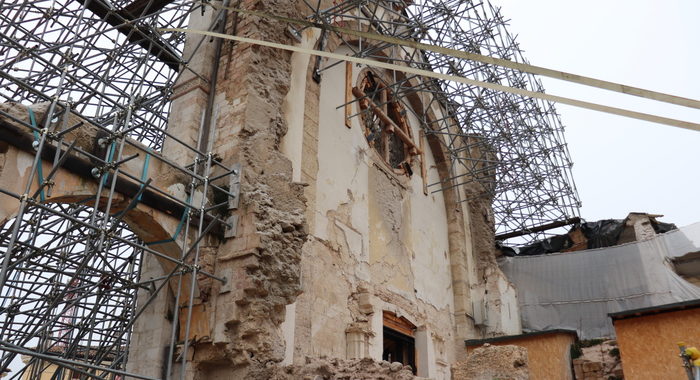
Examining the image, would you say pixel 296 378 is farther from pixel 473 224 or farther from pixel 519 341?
pixel 473 224

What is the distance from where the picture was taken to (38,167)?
459cm

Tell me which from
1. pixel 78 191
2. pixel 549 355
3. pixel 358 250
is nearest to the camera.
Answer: pixel 78 191

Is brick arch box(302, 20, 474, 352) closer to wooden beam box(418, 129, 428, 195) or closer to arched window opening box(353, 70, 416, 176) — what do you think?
wooden beam box(418, 129, 428, 195)

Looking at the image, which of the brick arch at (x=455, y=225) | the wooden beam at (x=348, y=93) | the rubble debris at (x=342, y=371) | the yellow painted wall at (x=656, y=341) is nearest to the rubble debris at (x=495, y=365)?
the yellow painted wall at (x=656, y=341)

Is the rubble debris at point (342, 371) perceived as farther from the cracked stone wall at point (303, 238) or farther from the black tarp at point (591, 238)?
the black tarp at point (591, 238)

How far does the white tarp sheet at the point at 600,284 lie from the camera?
41.3 feet

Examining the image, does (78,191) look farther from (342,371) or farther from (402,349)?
(402,349)

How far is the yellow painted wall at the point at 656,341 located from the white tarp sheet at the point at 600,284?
3795 millimetres

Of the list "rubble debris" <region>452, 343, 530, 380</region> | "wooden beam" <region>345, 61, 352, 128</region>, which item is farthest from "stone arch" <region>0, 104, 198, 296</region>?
"rubble debris" <region>452, 343, 530, 380</region>

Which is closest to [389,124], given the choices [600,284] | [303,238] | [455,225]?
[455,225]

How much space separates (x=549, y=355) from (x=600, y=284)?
3.38 meters

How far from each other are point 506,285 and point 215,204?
27.6 feet

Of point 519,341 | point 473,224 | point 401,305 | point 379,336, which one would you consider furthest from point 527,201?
point 379,336

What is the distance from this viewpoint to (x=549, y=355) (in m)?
10.7
